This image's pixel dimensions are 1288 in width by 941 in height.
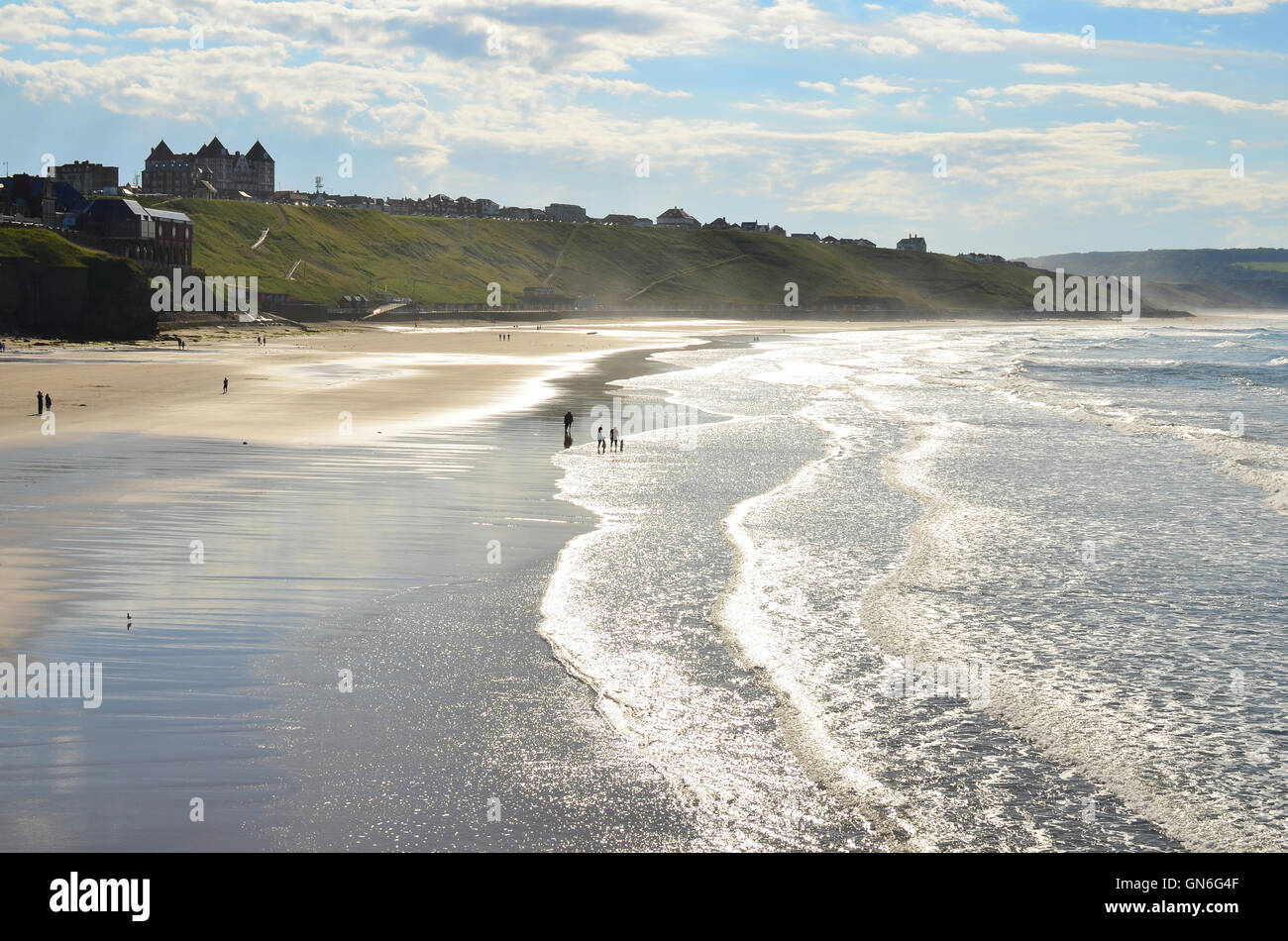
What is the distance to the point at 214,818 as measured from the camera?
31.0ft

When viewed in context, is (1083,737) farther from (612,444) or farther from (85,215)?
(85,215)

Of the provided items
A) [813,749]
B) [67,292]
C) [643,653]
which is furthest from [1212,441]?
[67,292]

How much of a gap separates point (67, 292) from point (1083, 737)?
90.5 metres

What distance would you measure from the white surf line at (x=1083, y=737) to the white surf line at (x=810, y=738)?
1921 mm

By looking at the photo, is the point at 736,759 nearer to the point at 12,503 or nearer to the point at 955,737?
the point at 955,737

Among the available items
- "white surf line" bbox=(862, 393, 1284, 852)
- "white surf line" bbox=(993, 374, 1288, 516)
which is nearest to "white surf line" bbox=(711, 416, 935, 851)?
"white surf line" bbox=(862, 393, 1284, 852)

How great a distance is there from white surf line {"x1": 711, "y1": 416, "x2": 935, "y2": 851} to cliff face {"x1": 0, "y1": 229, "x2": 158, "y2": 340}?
82131 mm

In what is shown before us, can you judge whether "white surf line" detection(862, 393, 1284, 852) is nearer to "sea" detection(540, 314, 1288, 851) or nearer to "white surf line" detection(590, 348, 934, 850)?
"sea" detection(540, 314, 1288, 851)

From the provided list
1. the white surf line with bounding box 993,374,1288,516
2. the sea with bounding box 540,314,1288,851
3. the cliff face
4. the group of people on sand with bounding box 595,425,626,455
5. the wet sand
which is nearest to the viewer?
the wet sand

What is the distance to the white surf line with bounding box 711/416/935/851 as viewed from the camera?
9.90 meters

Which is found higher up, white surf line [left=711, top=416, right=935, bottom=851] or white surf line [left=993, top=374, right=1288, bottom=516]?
white surf line [left=993, top=374, right=1288, bottom=516]

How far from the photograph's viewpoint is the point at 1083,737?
478 inches

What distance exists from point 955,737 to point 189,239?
431 ft
